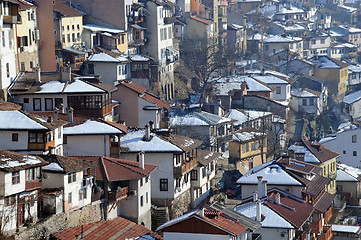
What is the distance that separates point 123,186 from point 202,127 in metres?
24.7

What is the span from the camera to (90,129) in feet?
194

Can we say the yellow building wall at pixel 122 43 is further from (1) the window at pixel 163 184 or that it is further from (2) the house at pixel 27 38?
(1) the window at pixel 163 184

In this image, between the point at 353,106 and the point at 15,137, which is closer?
the point at 15,137

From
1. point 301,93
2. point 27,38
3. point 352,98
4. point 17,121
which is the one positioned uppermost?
point 27,38

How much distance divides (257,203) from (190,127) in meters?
24.7

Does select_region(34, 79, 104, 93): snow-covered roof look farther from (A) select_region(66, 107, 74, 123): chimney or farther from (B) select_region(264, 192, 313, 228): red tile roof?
(B) select_region(264, 192, 313, 228): red tile roof

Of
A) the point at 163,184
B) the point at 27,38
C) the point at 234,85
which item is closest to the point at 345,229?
the point at 163,184

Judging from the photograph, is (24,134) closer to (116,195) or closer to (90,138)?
(116,195)

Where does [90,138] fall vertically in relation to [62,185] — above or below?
above

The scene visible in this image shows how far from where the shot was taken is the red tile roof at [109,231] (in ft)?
160

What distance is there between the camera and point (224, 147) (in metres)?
81.6

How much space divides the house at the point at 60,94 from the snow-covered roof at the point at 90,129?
486 centimetres

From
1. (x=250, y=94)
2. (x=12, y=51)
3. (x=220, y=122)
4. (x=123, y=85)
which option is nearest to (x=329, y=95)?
(x=250, y=94)

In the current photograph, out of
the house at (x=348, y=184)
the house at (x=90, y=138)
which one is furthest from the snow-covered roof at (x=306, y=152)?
the house at (x=90, y=138)
